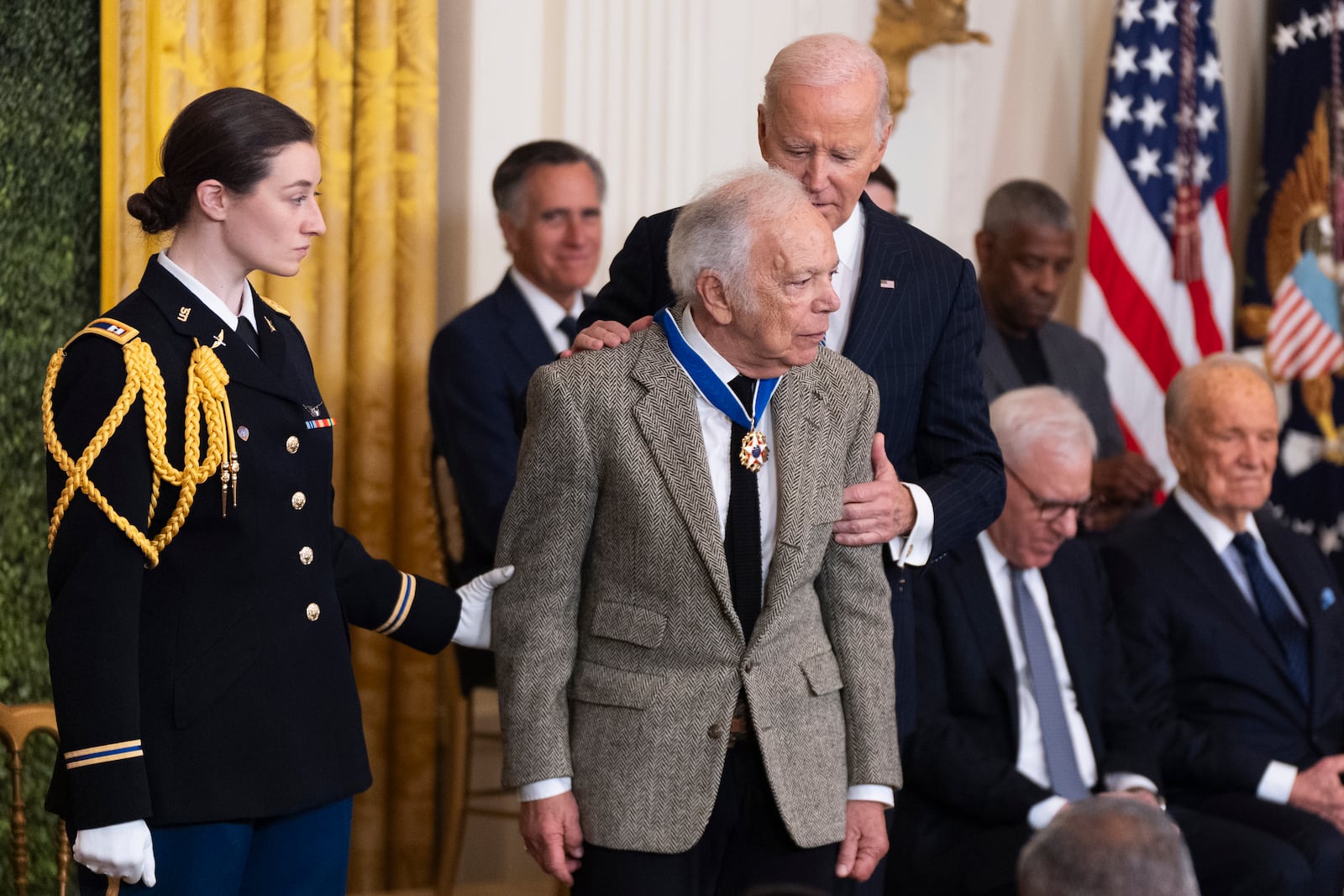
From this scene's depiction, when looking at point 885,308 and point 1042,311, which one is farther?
point 1042,311

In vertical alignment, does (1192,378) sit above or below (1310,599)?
above

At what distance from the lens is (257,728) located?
7.39 feet

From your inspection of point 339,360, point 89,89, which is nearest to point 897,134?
point 339,360

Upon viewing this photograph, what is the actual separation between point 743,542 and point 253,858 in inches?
32.9

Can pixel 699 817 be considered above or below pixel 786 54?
below

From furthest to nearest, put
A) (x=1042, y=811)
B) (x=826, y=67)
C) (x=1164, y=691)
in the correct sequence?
(x=1164, y=691) < (x=1042, y=811) < (x=826, y=67)

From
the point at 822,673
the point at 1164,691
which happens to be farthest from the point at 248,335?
the point at 1164,691

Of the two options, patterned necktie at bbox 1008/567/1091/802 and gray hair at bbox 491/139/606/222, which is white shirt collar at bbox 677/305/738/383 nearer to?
patterned necktie at bbox 1008/567/1091/802

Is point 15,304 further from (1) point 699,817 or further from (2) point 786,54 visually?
(1) point 699,817

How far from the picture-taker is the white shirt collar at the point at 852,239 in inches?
110

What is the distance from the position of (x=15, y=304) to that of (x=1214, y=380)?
3102 mm

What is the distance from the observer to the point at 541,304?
172 inches

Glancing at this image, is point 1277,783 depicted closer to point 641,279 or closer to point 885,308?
point 885,308

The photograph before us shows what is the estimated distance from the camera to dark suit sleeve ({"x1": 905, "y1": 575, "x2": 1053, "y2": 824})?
3441 millimetres
